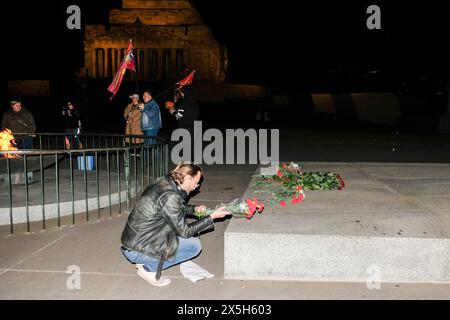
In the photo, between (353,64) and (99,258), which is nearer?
(99,258)

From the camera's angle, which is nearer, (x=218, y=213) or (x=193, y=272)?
(x=218, y=213)

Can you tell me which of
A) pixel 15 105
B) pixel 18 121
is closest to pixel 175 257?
pixel 18 121

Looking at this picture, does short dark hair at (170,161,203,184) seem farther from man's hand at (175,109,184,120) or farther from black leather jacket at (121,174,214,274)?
man's hand at (175,109,184,120)

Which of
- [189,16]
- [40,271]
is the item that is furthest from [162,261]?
[189,16]

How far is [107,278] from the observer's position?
4.81 m

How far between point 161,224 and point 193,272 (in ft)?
2.35

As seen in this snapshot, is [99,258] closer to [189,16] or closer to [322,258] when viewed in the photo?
[322,258]

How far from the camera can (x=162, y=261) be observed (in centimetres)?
449

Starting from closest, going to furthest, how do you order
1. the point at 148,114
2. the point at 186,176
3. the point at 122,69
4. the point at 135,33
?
the point at 186,176, the point at 122,69, the point at 148,114, the point at 135,33

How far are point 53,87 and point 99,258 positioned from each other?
4861 cm

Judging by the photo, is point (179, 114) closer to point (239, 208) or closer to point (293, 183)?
point (293, 183)

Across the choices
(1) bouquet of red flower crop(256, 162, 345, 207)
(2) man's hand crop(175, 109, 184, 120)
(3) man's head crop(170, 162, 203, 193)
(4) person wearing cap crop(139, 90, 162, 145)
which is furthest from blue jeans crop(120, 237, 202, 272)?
(2) man's hand crop(175, 109, 184, 120)

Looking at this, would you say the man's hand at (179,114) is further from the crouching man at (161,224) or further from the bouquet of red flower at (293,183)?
the crouching man at (161,224)

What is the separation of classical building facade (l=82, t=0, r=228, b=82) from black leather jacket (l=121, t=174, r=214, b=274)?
176 ft
